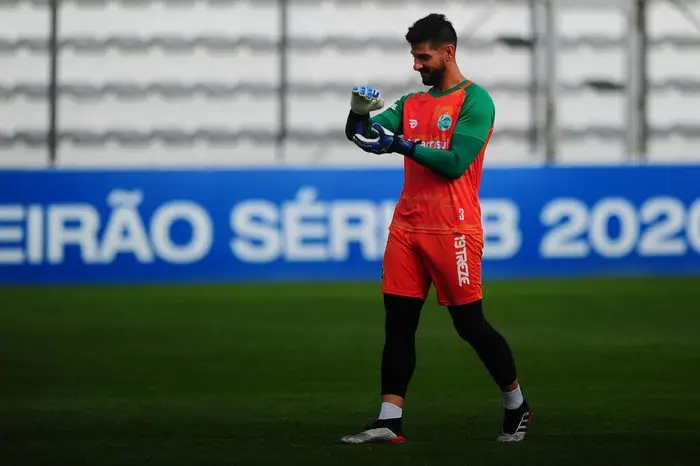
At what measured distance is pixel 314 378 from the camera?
977 centimetres

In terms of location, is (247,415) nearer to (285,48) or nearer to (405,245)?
(405,245)

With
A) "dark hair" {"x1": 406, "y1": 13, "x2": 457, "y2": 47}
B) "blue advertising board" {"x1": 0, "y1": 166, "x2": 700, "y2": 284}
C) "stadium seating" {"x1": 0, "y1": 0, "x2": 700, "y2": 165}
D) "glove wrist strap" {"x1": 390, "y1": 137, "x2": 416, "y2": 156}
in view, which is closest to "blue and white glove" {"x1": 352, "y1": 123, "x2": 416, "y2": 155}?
"glove wrist strap" {"x1": 390, "y1": 137, "x2": 416, "y2": 156}

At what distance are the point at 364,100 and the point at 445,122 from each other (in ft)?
1.23

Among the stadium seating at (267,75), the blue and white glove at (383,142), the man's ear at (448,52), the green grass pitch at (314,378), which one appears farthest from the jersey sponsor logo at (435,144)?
the stadium seating at (267,75)

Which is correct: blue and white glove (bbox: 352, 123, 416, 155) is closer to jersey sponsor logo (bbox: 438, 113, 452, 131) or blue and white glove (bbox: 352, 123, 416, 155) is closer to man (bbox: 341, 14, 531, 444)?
man (bbox: 341, 14, 531, 444)

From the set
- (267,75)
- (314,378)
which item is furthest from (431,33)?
(267,75)

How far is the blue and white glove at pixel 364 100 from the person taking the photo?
22.6ft

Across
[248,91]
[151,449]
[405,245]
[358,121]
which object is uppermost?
[248,91]

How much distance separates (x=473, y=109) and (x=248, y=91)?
1368cm

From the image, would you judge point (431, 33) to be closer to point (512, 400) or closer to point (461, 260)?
point (461, 260)

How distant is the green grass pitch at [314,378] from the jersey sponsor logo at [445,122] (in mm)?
1386

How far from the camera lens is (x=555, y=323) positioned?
13.2m

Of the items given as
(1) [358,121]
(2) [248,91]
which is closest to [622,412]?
(1) [358,121]

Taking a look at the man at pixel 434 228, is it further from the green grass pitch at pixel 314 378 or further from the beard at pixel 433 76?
the green grass pitch at pixel 314 378
